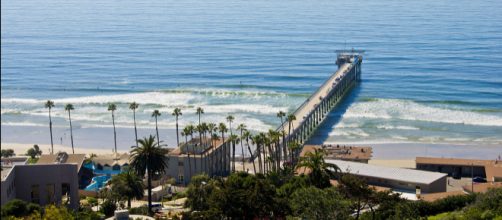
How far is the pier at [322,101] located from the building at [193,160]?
370cm

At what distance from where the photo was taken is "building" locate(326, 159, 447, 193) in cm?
5562

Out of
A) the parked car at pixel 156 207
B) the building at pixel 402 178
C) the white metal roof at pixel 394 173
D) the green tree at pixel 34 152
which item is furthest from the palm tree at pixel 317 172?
the green tree at pixel 34 152

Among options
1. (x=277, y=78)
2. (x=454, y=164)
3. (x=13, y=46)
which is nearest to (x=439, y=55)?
(x=277, y=78)

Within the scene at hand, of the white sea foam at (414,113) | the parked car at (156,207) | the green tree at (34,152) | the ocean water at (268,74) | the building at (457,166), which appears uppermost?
the ocean water at (268,74)

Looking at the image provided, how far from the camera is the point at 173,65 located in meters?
139

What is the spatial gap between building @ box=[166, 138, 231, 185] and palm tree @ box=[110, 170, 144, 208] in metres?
12.8

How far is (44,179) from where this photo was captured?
4766 cm

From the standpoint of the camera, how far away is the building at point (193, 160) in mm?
64312

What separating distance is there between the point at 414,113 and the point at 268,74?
1400 inches

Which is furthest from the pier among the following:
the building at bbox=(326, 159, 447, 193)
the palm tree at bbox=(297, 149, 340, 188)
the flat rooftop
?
the palm tree at bbox=(297, 149, 340, 188)

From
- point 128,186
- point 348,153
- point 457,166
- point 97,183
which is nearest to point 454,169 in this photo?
point 457,166

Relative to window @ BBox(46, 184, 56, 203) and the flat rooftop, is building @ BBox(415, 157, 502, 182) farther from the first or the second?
window @ BBox(46, 184, 56, 203)

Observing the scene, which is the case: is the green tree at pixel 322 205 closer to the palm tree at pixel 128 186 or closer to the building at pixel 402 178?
the palm tree at pixel 128 186

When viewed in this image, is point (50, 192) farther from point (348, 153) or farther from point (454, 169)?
point (454, 169)
